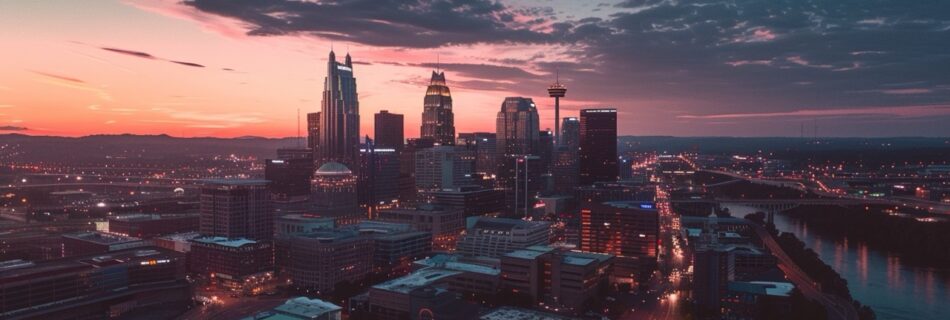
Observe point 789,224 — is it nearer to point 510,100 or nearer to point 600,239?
point 600,239

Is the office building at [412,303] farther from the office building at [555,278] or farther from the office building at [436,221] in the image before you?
the office building at [436,221]

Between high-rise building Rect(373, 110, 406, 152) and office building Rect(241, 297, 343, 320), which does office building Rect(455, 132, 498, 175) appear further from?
office building Rect(241, 297, 343, 320)

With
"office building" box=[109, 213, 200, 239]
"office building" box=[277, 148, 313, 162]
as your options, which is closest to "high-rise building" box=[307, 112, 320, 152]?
"office building" box=[277, 148, 313, 162]

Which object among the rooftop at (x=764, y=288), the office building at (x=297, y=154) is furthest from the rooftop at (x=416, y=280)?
the office building at (x=297, y=154)

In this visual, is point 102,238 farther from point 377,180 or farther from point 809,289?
point 809,289

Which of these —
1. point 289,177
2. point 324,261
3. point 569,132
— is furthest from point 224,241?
point 569,132
